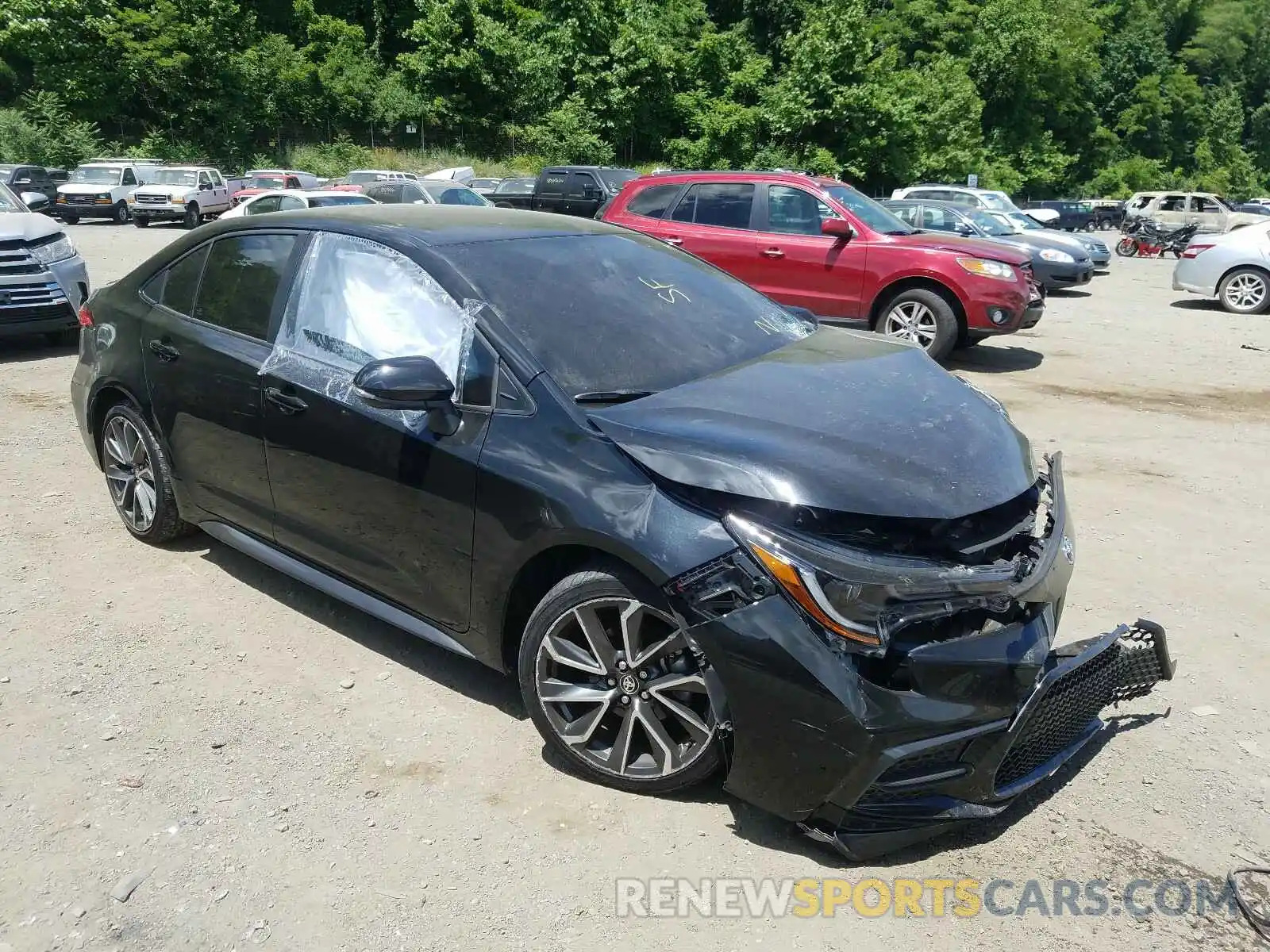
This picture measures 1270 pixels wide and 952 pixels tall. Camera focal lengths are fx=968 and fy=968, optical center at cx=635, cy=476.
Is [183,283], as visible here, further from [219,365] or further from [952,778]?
[952,778]

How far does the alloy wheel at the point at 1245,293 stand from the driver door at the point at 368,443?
1470 centimetres

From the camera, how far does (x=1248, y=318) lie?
1380 cm

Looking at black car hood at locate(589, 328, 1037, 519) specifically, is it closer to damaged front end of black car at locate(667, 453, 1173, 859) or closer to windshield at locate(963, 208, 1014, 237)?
damaged front end of black car at locate(667, 453, 1173, 859)

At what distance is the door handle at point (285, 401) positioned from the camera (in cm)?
370

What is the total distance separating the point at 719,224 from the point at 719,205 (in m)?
0.21

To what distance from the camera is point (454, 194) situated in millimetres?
20109

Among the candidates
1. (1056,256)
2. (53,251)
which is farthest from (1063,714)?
(1056,256)

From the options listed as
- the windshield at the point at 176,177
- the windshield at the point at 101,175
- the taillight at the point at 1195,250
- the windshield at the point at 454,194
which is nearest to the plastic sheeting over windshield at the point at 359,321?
the taillight at the point at 1195,250

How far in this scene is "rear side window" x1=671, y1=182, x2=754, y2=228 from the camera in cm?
1031

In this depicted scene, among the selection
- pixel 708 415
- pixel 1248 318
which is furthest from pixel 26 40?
pixel 708 415

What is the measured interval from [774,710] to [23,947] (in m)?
2.02

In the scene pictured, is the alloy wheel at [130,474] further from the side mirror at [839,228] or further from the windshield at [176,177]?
the windshield at [176,177]

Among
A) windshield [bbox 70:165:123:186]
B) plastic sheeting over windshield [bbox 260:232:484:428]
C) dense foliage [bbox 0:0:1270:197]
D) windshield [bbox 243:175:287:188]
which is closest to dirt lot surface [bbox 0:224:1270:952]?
plastic sheeting over windshield [bbox 260:232:484:428]

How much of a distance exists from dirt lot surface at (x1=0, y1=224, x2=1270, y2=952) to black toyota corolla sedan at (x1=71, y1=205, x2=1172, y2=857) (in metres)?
0.22
